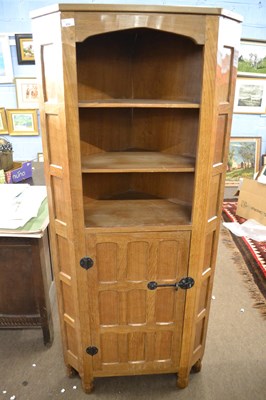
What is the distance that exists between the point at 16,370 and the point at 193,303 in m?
1.18

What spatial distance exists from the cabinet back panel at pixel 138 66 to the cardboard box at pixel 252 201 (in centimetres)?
241

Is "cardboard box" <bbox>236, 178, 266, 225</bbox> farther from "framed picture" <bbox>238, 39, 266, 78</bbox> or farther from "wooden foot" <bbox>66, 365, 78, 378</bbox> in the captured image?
"wooden foot" <bbox>66, 365, 78, 378</bbox>

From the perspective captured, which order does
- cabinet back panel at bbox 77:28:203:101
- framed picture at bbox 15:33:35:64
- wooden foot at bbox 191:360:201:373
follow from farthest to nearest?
framed picture at bbox 15:33:35:64 → wooden foot at bbox 191:360:201:373 → cabinet back panel at bbox 77:28:203:101

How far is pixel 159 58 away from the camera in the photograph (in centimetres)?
153

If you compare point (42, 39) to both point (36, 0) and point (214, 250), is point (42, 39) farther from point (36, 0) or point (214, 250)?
point (36, 0)

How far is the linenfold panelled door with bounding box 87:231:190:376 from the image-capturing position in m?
1.46

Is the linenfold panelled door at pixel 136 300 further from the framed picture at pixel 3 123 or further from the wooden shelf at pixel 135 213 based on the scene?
the framed picture at pixel 3 123

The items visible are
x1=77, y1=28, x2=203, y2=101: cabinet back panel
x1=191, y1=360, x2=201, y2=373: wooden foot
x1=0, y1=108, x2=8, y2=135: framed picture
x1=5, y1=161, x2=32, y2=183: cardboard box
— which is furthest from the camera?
x1=0, y1=108, x2=8, y2=135: framed picture

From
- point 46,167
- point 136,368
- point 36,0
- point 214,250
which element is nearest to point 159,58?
point 46,167

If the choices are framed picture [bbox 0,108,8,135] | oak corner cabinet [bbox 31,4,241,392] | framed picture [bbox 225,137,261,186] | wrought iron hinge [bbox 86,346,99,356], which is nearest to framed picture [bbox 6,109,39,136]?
framed picture [bbox 0,108,8,135]

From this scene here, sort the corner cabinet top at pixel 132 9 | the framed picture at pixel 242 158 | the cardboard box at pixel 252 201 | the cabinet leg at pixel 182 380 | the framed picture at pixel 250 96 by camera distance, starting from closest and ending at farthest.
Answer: the corner cabinet top at pixel 132 9 < the cabinet leg at pixel 182 380 < the cardboard box at pixel 252 201 < the framed picture at pixel 250 96 < the framed picture at pixel 242 158

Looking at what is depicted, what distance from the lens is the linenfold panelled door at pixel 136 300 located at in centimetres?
146

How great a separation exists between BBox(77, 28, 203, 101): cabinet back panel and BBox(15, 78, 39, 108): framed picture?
2.30 metres

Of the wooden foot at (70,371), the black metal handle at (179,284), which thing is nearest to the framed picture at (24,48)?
the black metal handle at (179,284)
